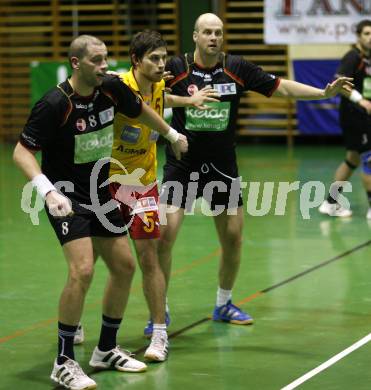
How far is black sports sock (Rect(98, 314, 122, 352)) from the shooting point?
645 cm

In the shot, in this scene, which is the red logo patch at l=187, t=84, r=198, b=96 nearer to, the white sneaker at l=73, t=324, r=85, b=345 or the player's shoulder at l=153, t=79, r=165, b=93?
the player's shoulder at l=153, t=79, r=165, b=93

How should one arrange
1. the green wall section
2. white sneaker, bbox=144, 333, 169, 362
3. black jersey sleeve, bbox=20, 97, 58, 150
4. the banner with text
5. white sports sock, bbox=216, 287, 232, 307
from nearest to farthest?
1. black jersey sleeve, bbox=20, 97, 58, 150
2. white sneaker, bbox=144, 333, 169, 362
3. white sports sock, bbox=216, 287, 232, 307
4. the banner with text
5. the green wall section

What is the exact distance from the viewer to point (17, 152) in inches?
235

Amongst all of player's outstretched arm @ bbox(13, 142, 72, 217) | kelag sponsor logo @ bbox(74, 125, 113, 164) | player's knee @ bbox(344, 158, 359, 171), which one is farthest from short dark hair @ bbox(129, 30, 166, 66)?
player's knee @ bbox(344, 158, 359, 171)

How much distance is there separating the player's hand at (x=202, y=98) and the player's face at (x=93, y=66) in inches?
39.7

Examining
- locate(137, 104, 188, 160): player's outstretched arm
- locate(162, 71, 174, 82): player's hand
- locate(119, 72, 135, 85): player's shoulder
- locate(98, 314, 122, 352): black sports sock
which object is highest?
locate(119, 72, 135, 85): player's shoulder

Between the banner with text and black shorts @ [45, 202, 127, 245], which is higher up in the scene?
the banner with text

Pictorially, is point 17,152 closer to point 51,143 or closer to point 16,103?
point 51,143

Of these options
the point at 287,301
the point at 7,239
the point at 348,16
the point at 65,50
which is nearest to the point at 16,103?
the point at 65,50

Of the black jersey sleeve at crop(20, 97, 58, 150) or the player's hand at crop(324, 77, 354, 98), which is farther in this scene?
the player's hand at crop(324, 77, 354, 98)

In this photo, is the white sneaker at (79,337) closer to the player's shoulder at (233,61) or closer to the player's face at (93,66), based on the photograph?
the player's face at (93,66)

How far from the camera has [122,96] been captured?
6.32 meters

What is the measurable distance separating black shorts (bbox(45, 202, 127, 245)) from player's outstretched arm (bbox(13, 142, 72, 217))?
0.13 metres

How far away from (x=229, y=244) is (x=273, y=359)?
1.20 meters
